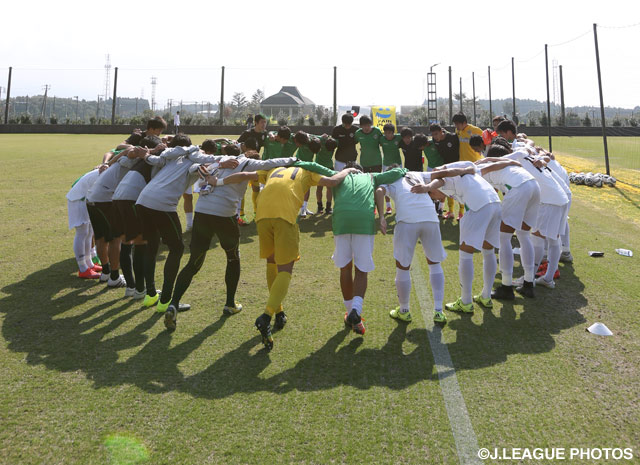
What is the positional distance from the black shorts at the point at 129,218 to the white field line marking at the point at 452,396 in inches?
144

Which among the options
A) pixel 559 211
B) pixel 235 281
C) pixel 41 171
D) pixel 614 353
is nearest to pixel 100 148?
pixel 41 171

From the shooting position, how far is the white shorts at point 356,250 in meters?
4.34

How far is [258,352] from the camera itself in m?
4.03

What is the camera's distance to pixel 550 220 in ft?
18.9

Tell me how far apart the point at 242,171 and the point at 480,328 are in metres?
3.15

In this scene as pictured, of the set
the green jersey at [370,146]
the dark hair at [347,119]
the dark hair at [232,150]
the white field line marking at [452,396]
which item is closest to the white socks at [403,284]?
the white field line marking at [452,396]

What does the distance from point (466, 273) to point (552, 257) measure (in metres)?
1.77

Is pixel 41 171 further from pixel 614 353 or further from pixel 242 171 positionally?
pixel 614 353

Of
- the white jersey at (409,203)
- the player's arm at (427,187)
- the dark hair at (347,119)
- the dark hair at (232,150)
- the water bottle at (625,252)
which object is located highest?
the dark hair at (232,150)

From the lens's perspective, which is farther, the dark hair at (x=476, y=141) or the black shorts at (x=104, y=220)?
the dark hair at (x=476, y=141)

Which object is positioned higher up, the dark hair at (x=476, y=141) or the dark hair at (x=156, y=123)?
the dark hair at (x=156, y=123)

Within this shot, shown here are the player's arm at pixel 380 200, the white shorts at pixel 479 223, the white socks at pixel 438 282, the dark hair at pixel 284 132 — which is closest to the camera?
the player's arm at pixel 380 200

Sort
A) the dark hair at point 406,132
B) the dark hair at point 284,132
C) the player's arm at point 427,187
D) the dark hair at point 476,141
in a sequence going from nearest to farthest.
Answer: the player's arm at point 427,187 < the dark hair at point 476,141 < the dark hair at point 284,132 < the dark hair at point 406,132

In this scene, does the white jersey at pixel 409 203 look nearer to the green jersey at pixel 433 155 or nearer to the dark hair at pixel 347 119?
the green jersey at pixel 433 155
